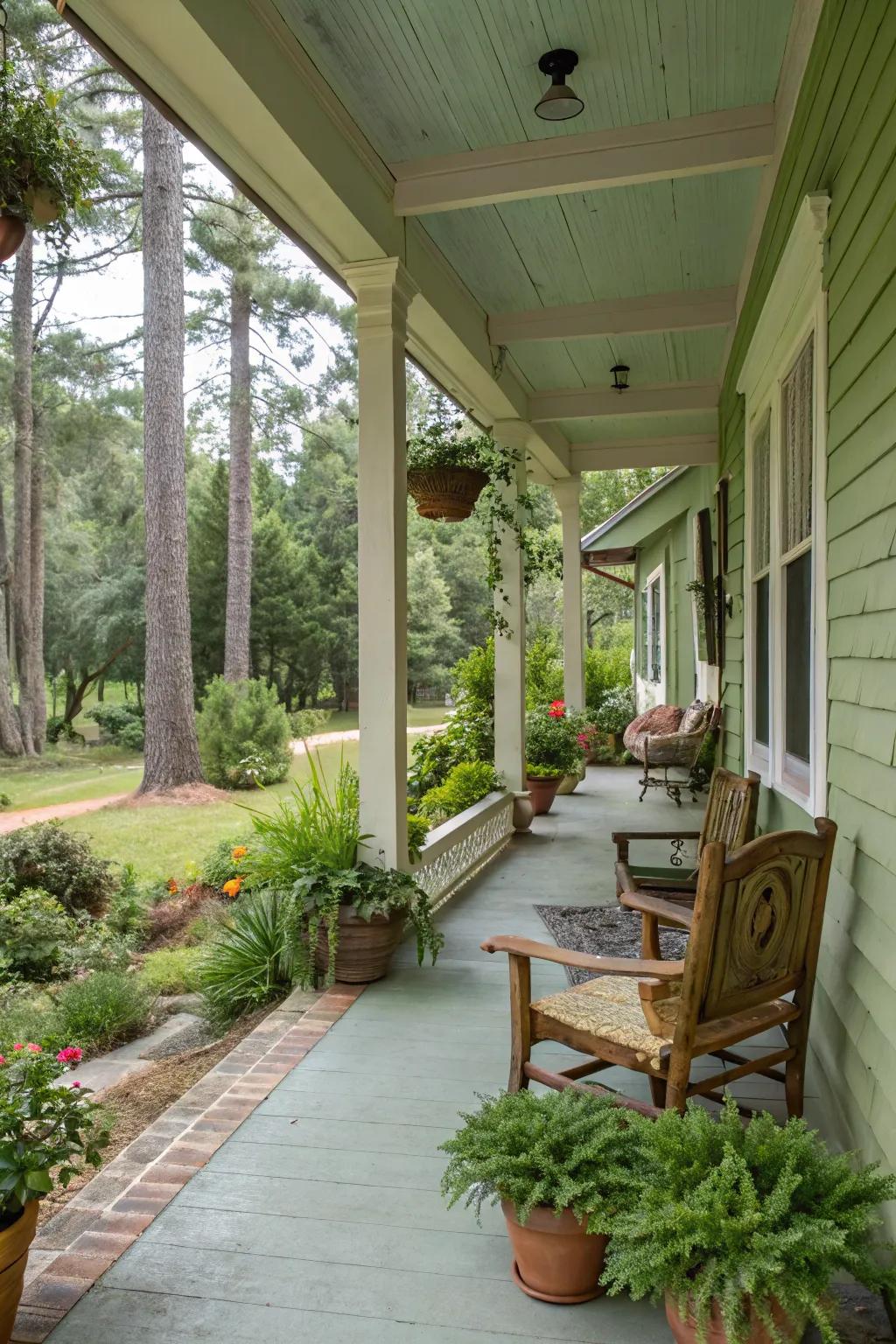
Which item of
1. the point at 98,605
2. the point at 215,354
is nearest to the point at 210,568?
the point at 98,605

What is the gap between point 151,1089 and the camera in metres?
3.45

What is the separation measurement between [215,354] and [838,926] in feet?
60.0

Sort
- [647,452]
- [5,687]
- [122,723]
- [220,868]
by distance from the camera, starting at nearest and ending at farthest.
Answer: [220,868] < [647,452] < [5,687] < [122,723]

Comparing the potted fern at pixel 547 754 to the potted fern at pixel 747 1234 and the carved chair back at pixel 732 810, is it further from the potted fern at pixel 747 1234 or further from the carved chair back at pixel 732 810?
the potted fern at pixel 747 1234

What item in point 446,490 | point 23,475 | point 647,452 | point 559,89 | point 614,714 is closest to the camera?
point 559,89

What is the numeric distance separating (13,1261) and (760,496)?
4.13 meters

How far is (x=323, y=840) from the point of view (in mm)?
3914

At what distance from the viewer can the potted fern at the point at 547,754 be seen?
26.1ft

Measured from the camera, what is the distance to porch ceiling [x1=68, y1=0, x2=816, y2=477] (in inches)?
109

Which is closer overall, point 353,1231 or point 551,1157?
point 551,1157

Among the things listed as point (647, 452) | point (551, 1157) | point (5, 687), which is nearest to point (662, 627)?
point (647, 452)

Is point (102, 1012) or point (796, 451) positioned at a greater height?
point (796, 451)

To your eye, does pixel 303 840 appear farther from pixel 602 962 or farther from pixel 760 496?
pixel 760 496

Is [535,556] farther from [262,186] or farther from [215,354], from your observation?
[215,354]
